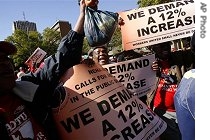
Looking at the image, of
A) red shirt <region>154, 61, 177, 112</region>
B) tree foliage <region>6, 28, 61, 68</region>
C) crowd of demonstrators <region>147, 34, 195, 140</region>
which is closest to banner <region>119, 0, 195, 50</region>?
crowd of demonstrators <region>147, 34, 195, 140</region>

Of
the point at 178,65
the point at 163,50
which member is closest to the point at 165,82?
the point at 178,65

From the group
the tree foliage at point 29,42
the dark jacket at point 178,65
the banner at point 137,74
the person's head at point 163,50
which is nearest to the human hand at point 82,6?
the banner at point 137,74

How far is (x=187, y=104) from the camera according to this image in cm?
221

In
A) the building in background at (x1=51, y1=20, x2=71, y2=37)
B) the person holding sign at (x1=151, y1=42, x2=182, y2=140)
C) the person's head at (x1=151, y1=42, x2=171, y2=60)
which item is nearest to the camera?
the person holding sign at (x1=151, y1=42, x2=182, y2=140)

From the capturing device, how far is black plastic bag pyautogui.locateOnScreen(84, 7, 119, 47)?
2543mm

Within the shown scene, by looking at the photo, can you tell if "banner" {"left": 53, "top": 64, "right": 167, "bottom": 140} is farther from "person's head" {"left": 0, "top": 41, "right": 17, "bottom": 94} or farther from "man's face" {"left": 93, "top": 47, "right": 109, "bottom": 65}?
"man's face" {"left": 93, "top": 47, "right": 109, "bottom": 65}

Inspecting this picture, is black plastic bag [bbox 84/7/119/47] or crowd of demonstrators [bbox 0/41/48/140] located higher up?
black plastic bag [bbox 84/7/119/47]

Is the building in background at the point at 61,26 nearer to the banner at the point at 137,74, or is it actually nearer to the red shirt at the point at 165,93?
the red shirt at the point at 165,93

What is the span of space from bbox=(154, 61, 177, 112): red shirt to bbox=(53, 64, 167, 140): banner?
2305 mm

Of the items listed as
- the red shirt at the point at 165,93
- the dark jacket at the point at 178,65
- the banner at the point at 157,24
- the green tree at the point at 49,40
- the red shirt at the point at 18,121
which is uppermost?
the banner at the point at 157,24

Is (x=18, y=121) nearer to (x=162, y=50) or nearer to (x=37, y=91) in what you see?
(x=37, y=91)

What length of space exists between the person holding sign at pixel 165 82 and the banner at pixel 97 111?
2036 mm

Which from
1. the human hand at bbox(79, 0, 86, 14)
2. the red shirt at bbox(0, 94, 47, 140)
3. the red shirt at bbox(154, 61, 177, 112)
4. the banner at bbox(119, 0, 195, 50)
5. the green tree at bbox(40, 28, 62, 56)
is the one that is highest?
the human hand at bbox(79, 0, 86, 14)

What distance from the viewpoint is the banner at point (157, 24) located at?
4730 millimetres
